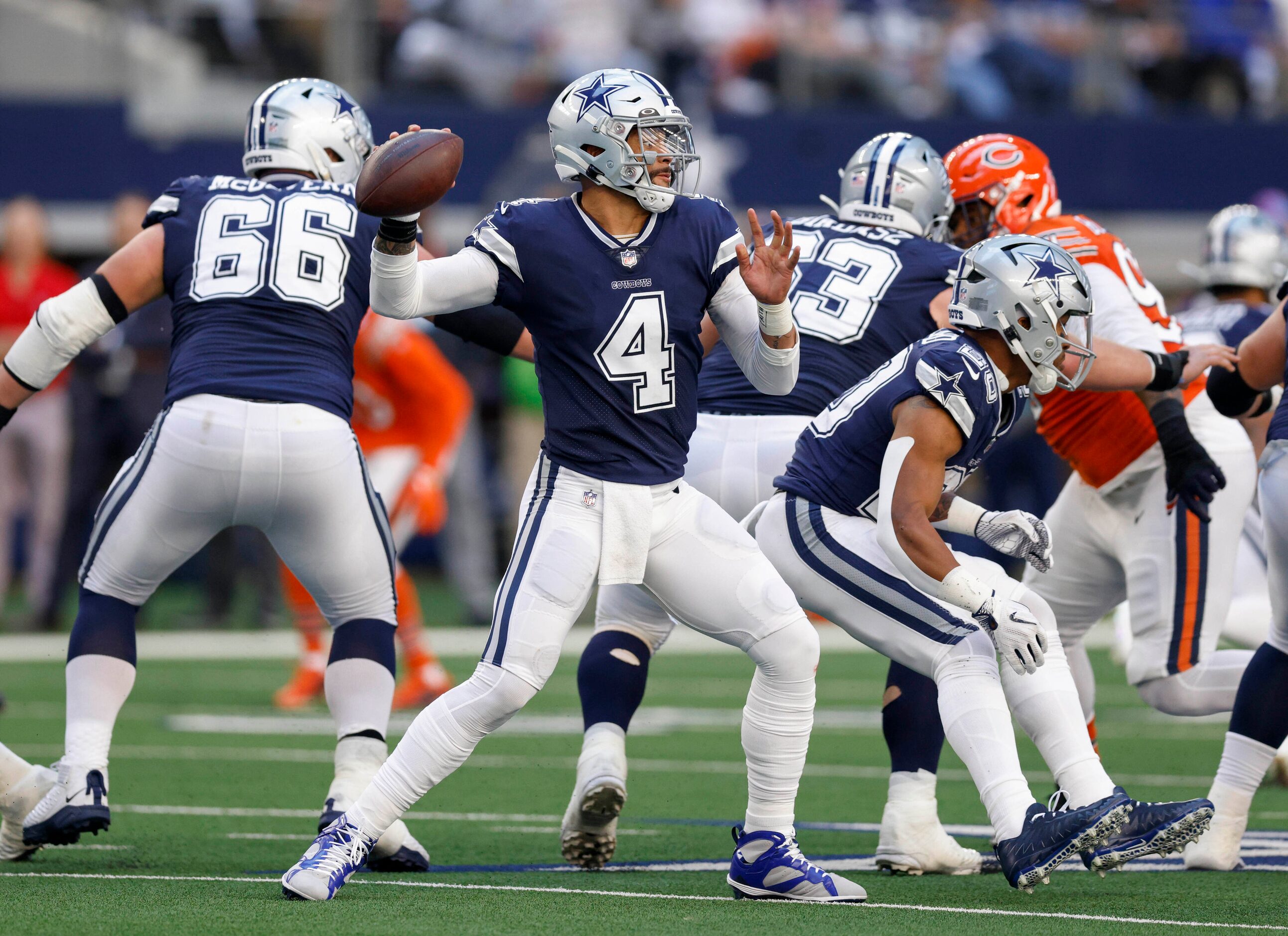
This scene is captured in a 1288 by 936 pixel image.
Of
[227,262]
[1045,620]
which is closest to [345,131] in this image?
[227,262]

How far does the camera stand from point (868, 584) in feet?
15.2

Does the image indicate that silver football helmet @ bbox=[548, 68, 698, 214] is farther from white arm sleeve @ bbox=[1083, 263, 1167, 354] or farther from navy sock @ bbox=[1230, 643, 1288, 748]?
navy sock @ bbox=[1230, 643, 1288, 748]

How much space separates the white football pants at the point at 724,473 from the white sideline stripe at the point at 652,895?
990 mm

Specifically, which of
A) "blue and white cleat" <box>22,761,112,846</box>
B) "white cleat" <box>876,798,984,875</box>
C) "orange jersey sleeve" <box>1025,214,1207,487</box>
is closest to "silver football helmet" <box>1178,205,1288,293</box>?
"orange jersey sleeve" <box>1025,214,1207,487</box>

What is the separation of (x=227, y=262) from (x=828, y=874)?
7.29ft

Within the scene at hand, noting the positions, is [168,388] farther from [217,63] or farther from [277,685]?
[217,63]

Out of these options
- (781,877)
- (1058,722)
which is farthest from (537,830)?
(1058,722)

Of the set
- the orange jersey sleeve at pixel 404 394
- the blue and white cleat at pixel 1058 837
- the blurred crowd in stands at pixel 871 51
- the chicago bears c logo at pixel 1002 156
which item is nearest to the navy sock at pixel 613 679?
the blue and white cleat at pixel 1058 837

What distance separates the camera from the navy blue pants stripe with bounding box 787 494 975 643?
4.55 metres

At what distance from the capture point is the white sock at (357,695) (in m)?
5.01

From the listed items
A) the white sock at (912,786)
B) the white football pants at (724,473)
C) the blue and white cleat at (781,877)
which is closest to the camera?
the blue and white cleat at (781,877)

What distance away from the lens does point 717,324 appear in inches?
185

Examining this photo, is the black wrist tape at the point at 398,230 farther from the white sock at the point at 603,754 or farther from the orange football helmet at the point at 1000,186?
the orange football helmet at the point at 1000,186

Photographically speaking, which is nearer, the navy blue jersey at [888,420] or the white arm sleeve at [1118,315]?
the navy blue jersey at [888,420]
